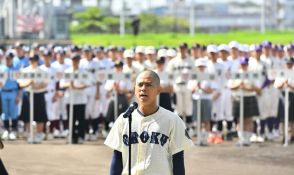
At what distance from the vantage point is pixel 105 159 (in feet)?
54.2

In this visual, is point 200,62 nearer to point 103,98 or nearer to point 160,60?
point 160,60

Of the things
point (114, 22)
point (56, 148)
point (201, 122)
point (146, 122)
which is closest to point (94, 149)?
point (56, 148)

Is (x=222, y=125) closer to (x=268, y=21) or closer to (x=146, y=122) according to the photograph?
(x=146, y=122)

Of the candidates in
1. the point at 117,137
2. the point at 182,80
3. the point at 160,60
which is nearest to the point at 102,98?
the point at 182,80

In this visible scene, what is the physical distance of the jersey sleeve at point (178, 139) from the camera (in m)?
7.57

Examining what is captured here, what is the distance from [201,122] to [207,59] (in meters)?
1.27

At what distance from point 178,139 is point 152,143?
0.21 metres

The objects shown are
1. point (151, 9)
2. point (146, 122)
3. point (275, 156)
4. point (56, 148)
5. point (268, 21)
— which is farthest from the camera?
point (151, 9)

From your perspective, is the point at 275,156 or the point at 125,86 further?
the point at 125,86

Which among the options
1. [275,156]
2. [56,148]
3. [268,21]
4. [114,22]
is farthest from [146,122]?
[268,21]

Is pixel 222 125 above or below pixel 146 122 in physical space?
below

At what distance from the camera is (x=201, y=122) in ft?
62.5

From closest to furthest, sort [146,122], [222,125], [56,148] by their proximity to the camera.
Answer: [146,122], [56,148], [222,125]

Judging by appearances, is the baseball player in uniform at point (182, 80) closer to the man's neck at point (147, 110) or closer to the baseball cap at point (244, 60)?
the baseball cap at point (244, 60)
